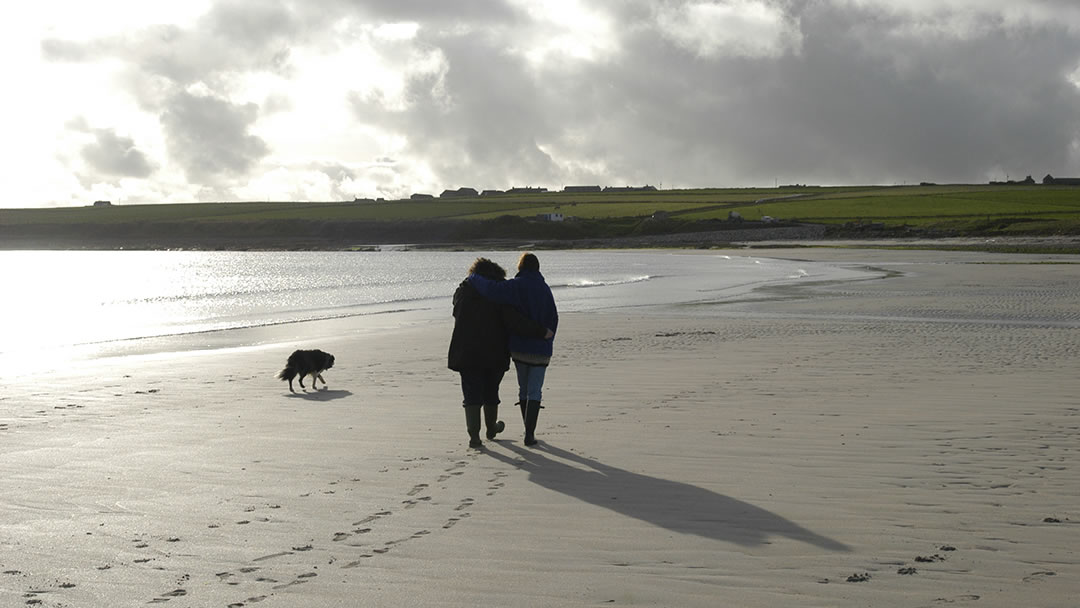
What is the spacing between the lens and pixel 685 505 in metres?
8.00

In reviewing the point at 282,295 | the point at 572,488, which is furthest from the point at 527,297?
the point at 282,295

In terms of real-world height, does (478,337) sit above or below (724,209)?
below

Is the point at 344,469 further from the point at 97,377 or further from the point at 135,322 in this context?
the point at 135,322

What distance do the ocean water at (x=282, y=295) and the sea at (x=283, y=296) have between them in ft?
0.18

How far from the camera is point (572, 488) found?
28.7ft

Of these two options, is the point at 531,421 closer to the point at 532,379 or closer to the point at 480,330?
the point at 532,379

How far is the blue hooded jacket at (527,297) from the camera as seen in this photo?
10.6 metres

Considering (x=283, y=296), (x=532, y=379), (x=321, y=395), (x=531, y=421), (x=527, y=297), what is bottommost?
(x=321, y=395)

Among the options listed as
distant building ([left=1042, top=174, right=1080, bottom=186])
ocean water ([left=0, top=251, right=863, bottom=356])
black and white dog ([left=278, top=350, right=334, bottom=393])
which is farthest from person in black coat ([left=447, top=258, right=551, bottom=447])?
distant building ([left=1042, top=174, right=1080, bottom=186])

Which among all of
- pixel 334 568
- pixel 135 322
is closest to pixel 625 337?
pixel 334 568

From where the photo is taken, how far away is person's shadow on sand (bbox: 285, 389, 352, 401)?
48.0 feet

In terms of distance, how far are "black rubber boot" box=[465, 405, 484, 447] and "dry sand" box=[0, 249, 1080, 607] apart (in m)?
0.21

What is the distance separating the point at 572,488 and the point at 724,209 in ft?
442

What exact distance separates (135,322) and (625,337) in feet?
68.4
